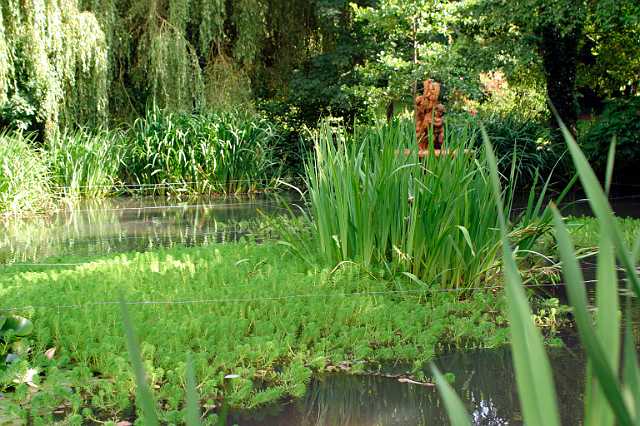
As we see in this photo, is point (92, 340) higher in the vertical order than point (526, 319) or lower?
lower

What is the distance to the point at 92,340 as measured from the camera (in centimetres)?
408

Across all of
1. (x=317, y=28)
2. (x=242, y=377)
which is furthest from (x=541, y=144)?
(x=242, y=377)

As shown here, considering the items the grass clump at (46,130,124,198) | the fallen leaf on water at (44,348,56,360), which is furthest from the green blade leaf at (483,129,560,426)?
the grass clump at (46,130,124,198)

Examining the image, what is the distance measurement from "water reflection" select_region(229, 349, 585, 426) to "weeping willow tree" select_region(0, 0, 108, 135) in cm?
1048

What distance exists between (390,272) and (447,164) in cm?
82

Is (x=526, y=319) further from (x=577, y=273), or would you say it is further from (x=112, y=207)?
(x=112, y=207)

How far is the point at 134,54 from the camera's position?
1731cm

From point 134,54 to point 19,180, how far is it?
19.9 ft

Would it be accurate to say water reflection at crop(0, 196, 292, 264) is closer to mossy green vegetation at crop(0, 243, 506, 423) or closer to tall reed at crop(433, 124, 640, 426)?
mossy green vegetation at crop(0, 243, 506, 423)

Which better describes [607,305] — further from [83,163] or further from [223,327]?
[83,163]

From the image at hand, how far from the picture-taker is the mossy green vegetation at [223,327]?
360 centimetres

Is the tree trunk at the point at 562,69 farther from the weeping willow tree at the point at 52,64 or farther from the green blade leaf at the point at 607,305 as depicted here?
the green blade leaf at the point at 607,305

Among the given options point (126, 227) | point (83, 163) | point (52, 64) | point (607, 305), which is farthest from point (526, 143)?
point (607, 305)

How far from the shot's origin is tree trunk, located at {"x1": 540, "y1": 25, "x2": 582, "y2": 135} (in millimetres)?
16031
